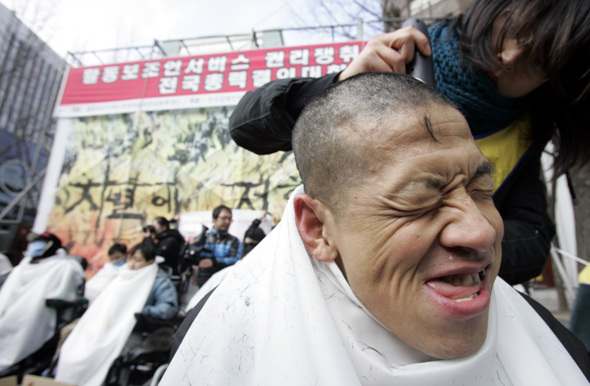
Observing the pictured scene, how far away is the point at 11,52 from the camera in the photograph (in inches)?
532

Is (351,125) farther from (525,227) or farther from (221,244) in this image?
(221,244)

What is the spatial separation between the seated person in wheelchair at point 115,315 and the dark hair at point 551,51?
4587 millimetres

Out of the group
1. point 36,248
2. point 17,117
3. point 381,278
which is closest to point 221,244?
point 36,248

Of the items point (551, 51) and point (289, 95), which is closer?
point (551, 51)

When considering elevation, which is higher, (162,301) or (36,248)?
(36,248)

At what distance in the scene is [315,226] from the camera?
3.68 feet

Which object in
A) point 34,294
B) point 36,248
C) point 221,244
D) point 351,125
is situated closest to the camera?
point 351,125

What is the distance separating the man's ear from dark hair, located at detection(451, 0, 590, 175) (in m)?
0.90

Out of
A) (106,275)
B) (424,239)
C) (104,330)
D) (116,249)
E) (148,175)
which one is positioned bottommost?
(104,330)

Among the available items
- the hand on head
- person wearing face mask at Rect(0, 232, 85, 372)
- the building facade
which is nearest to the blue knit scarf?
the hand on head

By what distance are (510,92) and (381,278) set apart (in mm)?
1072

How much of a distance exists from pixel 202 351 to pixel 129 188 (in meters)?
8.02

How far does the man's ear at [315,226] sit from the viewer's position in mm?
1053

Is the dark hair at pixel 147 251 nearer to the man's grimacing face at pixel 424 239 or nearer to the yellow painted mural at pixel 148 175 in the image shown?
the yellow painted mural at pixel 148 175
